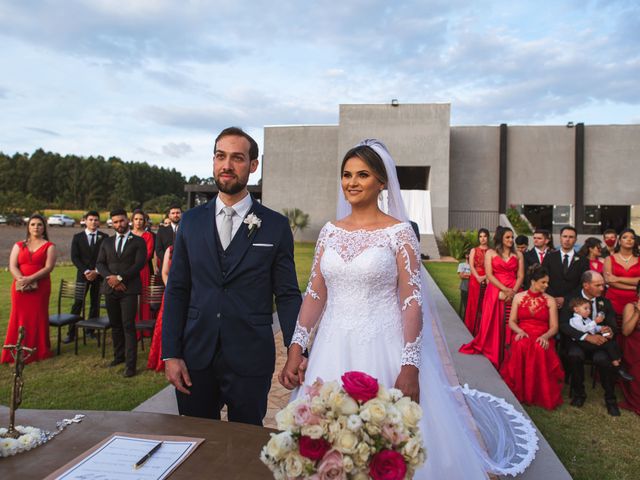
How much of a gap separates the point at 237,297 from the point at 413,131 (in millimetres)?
27581

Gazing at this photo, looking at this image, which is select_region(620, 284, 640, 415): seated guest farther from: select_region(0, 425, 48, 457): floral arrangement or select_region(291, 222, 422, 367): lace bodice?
select_region(0, 425, 48, 457): floral arrangement

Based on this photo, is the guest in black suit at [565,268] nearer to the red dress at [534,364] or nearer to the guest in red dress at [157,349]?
the red dress at [534,364]

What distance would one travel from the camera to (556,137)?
29.8 m

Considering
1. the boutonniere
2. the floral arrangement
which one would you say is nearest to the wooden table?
the floral arrangement

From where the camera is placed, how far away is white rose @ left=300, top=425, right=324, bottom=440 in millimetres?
1280

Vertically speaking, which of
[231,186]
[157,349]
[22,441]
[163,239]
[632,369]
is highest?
[231,186]

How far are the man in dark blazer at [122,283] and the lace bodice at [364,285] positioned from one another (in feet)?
14.4

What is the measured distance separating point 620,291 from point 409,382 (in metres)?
5.88

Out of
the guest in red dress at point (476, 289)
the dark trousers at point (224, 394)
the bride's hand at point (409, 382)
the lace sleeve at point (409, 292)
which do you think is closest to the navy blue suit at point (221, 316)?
the dark trousers at point (224, 394)

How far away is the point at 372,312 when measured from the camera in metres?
2.87

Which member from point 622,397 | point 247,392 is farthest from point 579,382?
point 247,392

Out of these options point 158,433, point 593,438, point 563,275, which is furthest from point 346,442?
point 563,275

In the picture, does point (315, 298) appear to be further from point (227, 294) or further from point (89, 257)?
point (89, 257)

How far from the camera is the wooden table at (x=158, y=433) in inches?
65.3
